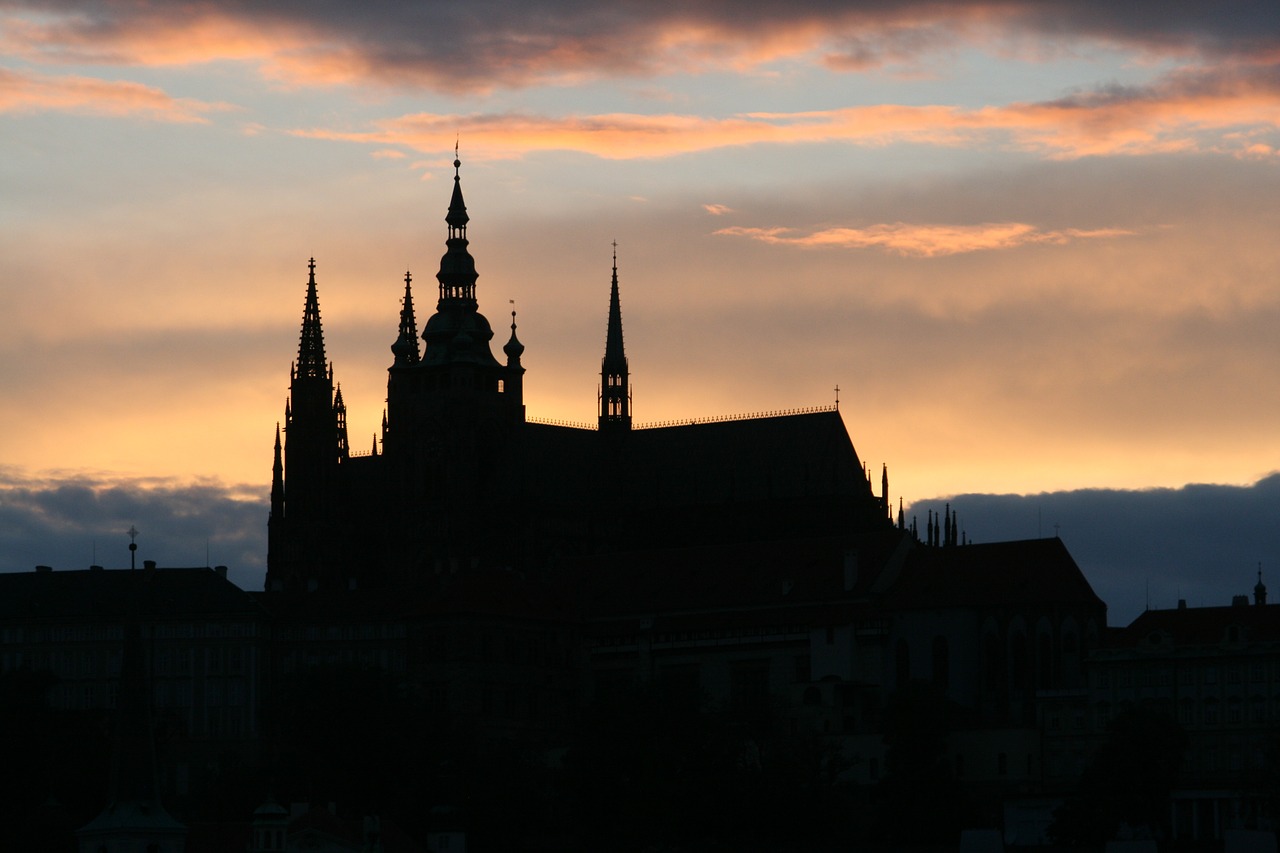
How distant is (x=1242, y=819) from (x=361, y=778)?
43.9 meters

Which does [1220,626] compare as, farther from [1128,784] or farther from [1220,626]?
[1128,784]

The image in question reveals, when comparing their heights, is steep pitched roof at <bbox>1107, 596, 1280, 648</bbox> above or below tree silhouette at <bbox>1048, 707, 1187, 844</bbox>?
above

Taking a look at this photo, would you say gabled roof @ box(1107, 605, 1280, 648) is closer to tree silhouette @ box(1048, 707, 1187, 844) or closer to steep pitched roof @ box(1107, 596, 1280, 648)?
steep pitched roof @ box(1107, 596, 1280, 648)

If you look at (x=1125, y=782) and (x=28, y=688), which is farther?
(x=28, y=688)

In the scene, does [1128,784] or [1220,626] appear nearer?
[1128,784]

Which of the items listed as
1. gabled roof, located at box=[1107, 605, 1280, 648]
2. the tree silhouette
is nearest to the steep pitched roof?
gabled roof, located at box=[1107, 605, 1280, 648]

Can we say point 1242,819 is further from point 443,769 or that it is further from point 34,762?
point 34,762

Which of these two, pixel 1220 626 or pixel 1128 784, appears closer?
pixel 1128 784

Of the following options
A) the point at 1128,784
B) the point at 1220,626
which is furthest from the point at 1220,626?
the point at 1128,784

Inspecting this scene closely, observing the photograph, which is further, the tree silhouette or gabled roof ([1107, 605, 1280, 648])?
gabled roof ([1107, 605, 1280, 648])

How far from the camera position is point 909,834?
185 meters

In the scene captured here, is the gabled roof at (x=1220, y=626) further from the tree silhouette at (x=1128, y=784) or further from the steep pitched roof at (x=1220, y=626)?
the tree silhouette at (x=1128, y=784)

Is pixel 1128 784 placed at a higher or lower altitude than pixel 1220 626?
lower

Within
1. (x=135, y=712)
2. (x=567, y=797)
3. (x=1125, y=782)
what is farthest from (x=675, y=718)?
(x=135, y=712)
